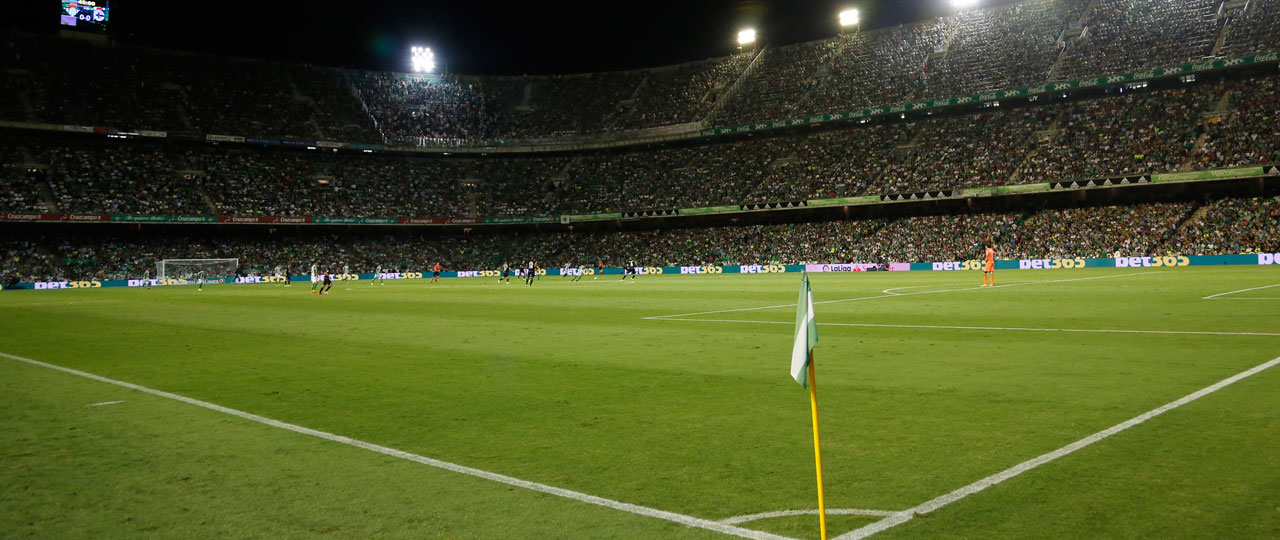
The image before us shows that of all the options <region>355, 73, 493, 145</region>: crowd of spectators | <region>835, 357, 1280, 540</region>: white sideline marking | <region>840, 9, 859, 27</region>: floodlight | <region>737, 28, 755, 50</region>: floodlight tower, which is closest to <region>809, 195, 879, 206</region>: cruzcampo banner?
<region>840, 9, 859, 27</region>: floodlight

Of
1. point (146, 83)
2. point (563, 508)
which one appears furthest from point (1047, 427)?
point (146, 83)

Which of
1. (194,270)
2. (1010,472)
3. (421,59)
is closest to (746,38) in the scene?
(421,59)

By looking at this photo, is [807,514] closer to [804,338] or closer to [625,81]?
[804,338]

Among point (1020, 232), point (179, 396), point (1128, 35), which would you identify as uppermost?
point (1128, 35)

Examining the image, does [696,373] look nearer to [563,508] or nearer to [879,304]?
[563,508]

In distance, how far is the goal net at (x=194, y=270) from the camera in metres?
57.8

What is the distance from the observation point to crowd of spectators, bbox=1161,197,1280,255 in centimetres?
4206

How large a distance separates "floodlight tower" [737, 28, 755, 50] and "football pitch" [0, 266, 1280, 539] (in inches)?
2621

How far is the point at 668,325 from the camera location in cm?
1805

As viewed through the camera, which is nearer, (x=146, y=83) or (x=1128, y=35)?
(x=1128, y=35)

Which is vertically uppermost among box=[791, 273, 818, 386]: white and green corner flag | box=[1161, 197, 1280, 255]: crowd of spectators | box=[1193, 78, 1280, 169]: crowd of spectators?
box=[1193, 78, 1280, 169]: crowd of spectators

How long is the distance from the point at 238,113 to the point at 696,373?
229ft

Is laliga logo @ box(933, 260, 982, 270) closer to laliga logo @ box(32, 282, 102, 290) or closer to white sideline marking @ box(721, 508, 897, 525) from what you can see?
white sideline marking @ box(721, 508, 897, 525)

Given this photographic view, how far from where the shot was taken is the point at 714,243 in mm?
65875
